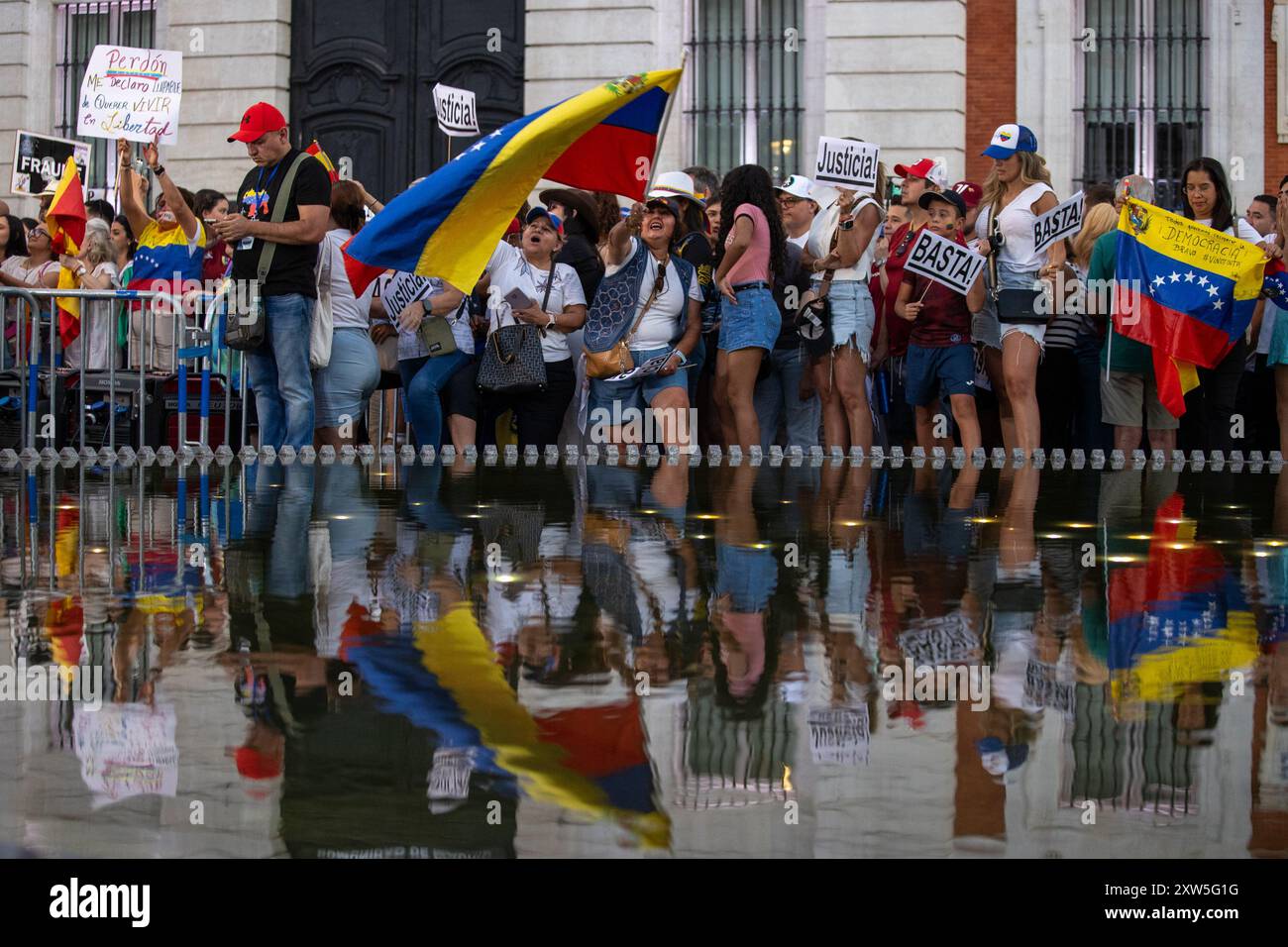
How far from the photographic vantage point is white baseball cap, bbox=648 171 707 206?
12523mm

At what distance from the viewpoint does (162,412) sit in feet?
43.7

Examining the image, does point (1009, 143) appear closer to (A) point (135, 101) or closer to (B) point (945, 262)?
(B) point (945, 262)

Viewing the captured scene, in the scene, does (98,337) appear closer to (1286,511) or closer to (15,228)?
(15,228)

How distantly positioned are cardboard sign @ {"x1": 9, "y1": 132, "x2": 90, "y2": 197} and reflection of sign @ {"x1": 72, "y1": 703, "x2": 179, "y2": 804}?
13240 millimetres

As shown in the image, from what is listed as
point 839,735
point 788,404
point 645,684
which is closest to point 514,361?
point 788,404

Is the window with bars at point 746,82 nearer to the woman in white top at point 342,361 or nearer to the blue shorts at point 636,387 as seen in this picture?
the blue shorts at point 636,387

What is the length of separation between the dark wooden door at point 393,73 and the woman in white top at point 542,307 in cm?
987

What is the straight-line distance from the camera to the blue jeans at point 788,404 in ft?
41.3

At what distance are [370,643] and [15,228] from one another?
1090 centimetres

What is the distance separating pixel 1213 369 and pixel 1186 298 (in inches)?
21.1

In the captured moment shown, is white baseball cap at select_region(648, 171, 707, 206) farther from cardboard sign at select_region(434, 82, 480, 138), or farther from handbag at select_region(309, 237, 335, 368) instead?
cardboard sign at select_region(434, 82, 480, 138)

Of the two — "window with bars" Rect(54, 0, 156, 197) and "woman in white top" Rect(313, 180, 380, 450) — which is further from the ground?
"window with bars" Rect(54, 0, 156, 197)

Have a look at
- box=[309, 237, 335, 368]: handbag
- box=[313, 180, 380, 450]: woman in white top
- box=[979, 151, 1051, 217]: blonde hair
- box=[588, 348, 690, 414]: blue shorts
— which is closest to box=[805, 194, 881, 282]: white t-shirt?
box=[979, 151, 1051, 217]: blonde hair

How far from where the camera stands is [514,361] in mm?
12047
